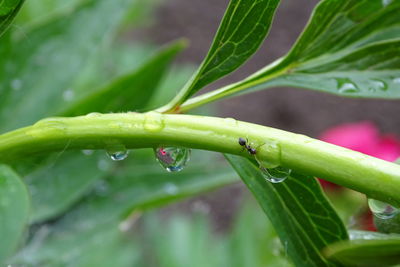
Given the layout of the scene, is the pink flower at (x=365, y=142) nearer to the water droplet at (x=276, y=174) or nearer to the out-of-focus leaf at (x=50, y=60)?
the out-of-focus leaf at (x=50, y=60)

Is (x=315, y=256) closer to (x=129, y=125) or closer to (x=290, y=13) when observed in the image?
(x=129, y=125)

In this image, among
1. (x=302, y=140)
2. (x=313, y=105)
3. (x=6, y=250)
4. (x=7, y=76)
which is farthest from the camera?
(x=313, y=105)

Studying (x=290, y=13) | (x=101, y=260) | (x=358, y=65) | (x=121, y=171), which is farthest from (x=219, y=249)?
(x=290, y=13)

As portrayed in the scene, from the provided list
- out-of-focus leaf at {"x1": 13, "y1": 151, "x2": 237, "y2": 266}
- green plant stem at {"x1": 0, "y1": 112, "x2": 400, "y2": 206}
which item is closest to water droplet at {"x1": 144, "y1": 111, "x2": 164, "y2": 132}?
green plant stem at {"x1": 0, "y1": 112, "x2": 400, "y2": 206}

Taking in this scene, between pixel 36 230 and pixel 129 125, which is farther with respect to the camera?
pixel 36 230

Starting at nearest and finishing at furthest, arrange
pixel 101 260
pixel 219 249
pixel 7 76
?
pixel 7 76 < pixel 101 260 < pixel 219 249

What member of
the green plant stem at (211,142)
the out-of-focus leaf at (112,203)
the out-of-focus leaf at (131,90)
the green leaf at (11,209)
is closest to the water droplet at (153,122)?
the green plant stem at (211,142)

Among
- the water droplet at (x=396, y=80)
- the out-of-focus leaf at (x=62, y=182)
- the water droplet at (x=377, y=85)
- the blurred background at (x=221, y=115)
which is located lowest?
the blurred background at (x=221, y=115)
